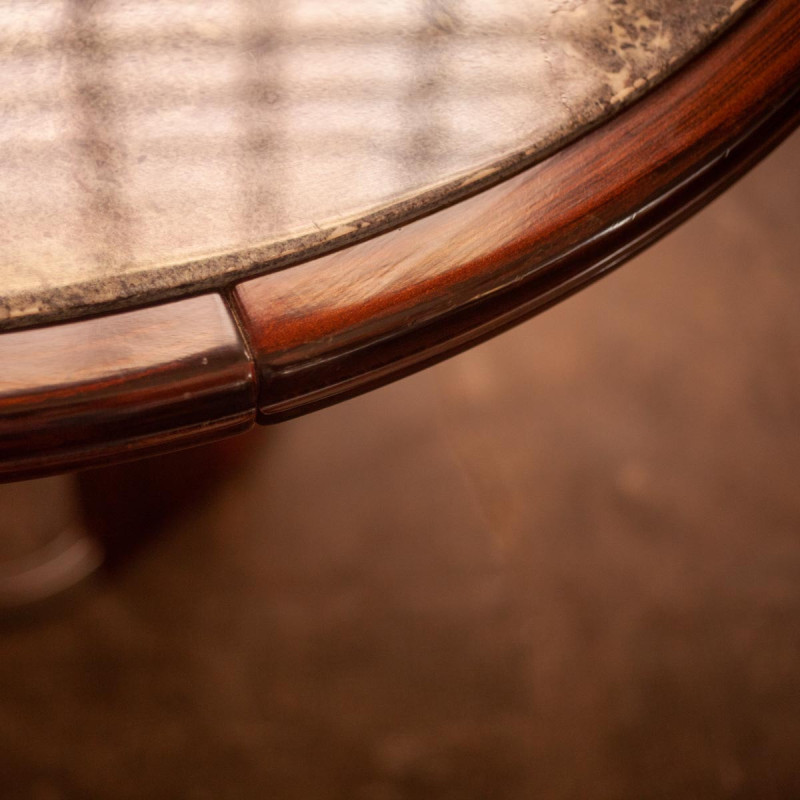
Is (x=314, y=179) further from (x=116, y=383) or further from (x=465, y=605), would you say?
(x=465, y=605)

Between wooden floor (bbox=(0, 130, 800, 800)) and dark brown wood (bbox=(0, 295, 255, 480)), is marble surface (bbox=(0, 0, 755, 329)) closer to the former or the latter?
dark brown wood (bbox=(0, 295, 255, 480))

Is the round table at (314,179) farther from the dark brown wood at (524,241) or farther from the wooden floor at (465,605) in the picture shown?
the wooden floor at (465,605)

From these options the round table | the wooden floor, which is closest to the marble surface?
the round table

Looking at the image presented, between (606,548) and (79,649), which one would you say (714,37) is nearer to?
(606,548)

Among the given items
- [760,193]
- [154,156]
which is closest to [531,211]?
[154,156]

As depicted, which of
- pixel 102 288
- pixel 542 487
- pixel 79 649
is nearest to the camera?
pixel 102 288

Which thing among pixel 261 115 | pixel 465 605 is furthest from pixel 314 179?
pixel 465 605

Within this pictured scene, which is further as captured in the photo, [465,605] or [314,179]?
[465,605]
